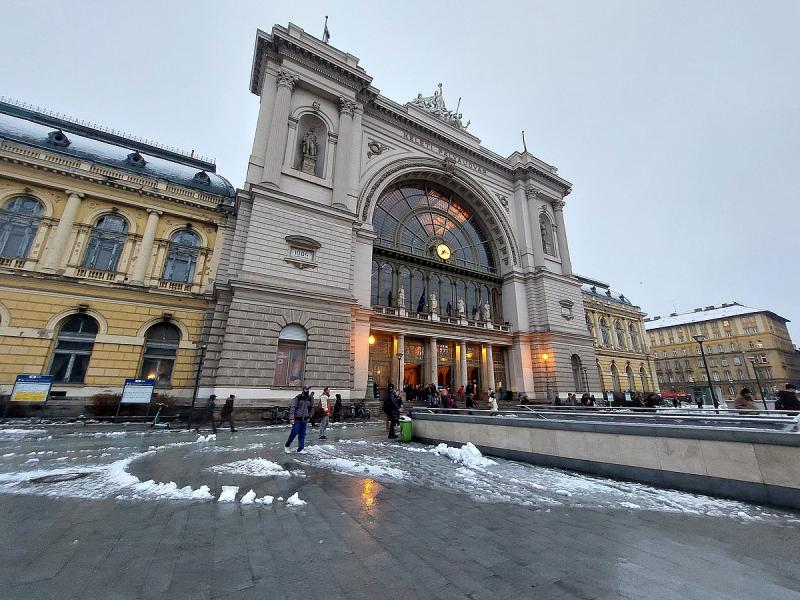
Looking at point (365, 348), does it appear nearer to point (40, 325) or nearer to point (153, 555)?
point (40, 325)

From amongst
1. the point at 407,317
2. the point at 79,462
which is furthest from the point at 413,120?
the point at 79,462

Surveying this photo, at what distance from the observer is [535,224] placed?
35.1 metres

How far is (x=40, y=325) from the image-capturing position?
58.1 ft

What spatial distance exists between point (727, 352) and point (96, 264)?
92024 millimetres

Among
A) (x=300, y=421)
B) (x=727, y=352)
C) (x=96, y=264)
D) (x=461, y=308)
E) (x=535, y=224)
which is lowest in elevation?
(x=300, y=421)

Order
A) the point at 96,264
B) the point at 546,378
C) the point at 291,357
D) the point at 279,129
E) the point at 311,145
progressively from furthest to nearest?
the point at 546,378 < the point at 311,145 < the point at 279,129 < the point at 96,264 < the point at 291,357

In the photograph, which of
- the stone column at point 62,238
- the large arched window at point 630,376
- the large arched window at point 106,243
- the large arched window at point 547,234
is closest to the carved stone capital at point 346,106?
the large arched window at point 106,243

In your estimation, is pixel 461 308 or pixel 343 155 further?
pixel 461 308

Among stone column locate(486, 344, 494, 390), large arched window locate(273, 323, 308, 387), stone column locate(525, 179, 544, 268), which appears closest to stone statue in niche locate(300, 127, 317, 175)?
large arched window locate(273, 323, 308, 387)

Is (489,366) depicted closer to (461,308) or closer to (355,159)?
(461,308)

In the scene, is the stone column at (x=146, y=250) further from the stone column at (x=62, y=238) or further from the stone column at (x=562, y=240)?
the stone column at (x=562, y=240)

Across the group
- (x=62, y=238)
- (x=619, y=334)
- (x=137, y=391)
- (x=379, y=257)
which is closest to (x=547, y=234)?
(x=379, y=257)

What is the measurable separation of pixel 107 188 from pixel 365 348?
19015mm

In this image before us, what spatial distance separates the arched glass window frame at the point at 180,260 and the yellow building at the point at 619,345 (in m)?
44.1
